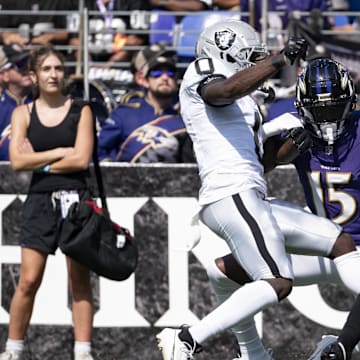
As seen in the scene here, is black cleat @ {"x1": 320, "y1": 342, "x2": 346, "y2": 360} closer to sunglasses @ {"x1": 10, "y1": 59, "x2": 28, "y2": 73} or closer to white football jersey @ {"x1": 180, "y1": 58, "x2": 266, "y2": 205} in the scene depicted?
white football jersey @ {"x1": 180, "y1": 58, "x2": 266, "y2": 205}

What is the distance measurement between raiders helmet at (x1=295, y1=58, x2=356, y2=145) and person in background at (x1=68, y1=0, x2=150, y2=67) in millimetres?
3282

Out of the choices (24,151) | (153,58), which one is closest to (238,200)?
(24,151)

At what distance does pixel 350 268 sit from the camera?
5668 millimetres

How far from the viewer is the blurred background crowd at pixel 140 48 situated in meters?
7.82

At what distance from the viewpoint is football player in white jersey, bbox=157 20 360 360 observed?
554cm

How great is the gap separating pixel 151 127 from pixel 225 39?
2.15 meters

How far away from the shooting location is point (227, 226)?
224 inches

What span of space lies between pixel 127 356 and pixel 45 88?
6.06 feet

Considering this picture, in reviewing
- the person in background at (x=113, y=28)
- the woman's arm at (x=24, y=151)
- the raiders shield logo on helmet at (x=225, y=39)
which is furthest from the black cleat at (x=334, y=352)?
the person in background at (x=113, y=28)

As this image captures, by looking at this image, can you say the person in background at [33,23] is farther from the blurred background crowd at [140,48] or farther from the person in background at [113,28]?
the person in background at [113,28]

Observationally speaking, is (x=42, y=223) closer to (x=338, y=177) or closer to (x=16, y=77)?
(x=16, y=77)

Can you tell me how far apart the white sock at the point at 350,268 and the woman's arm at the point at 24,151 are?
200 centimetres

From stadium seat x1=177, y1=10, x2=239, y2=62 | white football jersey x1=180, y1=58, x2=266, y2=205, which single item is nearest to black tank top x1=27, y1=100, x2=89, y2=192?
white football jersey x1=180, y1=58, x2=266, y2=205

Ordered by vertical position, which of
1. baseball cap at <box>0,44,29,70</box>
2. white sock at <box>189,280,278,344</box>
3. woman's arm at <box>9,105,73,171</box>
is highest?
baseball cap at <box>0,44,29,70</box>
